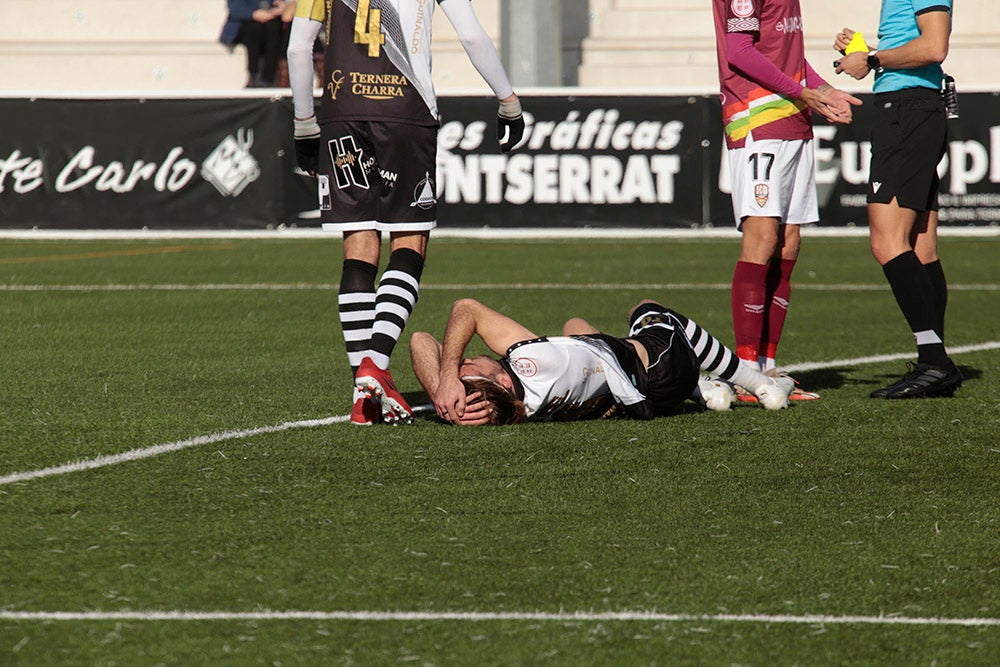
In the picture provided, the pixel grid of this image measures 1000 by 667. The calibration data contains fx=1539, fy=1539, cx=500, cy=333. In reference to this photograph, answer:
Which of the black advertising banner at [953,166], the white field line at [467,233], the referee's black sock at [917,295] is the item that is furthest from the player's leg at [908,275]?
the white field line at [467,233]

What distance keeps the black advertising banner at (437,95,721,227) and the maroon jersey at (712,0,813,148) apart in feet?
33.8

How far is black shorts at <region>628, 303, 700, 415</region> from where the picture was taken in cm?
562

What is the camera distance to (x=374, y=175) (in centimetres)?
580

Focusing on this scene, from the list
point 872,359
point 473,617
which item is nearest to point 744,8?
point 872,359

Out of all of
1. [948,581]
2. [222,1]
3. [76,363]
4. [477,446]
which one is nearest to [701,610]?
[948,581]

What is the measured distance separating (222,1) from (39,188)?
8328 mm

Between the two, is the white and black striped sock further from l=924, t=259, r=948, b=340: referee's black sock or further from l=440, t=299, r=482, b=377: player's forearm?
l=924, t=259, r=948, b=340: referee's black sock

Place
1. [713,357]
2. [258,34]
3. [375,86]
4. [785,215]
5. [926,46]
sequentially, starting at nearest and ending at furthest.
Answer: [375,86] → [713,357] → [926,46] → [785,215] → [258,34]

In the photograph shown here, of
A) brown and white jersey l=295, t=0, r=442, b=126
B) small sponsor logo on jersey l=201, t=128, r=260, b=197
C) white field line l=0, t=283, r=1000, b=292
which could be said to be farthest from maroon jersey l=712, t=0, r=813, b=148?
small sponsor logo on jersey l=201, t=128, r=260, b=197

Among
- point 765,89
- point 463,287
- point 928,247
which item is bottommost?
point 463,287

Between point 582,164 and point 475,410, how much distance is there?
11.7 metres

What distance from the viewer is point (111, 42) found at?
24.7m

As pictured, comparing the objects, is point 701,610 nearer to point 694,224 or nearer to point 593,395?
point 593,395

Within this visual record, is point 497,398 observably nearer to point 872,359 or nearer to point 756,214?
point 756,214
